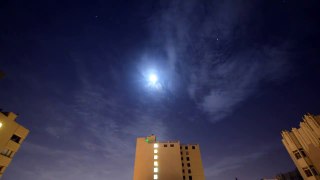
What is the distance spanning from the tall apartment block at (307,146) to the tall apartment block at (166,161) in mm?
45269

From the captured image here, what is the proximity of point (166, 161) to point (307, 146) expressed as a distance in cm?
5189

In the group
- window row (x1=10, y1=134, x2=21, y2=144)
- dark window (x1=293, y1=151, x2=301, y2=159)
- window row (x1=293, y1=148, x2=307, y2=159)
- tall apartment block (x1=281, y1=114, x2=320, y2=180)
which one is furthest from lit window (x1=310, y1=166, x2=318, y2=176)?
window row (x1=10, y1=134, x2=21, y2=144)

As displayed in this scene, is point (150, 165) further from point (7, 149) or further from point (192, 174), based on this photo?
point (7, 149)

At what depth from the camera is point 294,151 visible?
122 feet

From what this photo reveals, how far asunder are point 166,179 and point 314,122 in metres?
54.7

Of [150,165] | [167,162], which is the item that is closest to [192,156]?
[167,162]

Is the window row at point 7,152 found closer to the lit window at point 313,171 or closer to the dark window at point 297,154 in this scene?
the dark window at point 297,154

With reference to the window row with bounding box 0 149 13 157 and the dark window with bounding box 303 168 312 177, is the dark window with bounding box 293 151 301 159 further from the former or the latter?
the window row with bounding box 0 149 13 157

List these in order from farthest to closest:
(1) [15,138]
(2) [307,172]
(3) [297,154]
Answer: (1) [15,138], (3) [297,154], (2) [307,172]

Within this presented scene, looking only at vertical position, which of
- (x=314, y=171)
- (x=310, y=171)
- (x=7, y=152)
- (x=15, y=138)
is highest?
(x=15, y=138)

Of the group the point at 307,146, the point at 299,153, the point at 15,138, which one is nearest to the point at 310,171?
the point at 299,153

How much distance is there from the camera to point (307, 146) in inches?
1351

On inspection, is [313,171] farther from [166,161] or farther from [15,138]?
[15,138]

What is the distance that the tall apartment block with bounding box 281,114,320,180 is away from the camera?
32.6m
